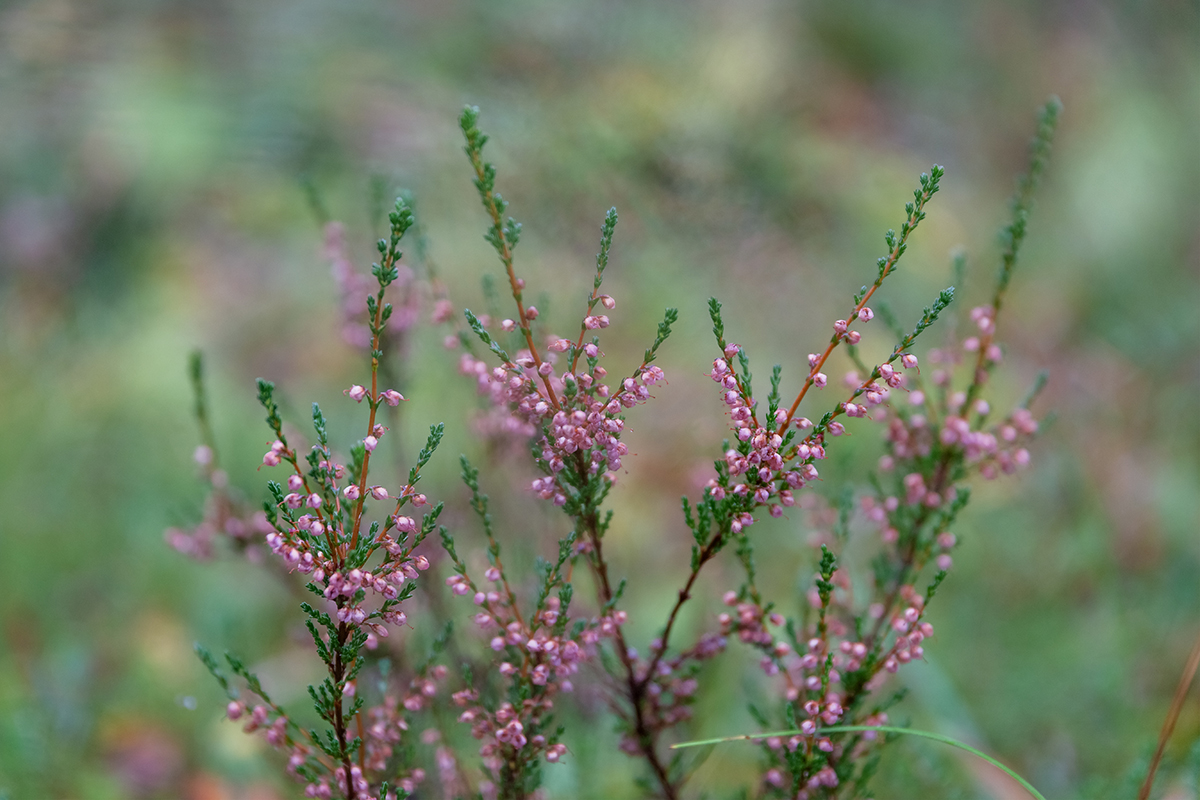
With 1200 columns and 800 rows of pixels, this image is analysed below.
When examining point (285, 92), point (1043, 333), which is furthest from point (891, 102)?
point (285, 92)

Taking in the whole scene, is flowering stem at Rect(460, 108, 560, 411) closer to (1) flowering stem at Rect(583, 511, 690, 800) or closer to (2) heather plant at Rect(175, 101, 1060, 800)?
(2) heather plant at Rect(175, 101, 1060, 800)

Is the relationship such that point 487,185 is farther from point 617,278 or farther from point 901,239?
point 617,278

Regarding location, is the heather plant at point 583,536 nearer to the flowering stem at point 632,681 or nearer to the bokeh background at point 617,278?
the flowering stem at point 632,681

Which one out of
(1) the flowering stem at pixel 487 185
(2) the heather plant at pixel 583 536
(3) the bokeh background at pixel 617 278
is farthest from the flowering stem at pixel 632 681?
(3) the bokeh background at pixel 617 278

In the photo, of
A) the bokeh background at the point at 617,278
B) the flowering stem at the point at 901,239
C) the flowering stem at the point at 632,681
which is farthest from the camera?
the bokeh background at the point at 617,278

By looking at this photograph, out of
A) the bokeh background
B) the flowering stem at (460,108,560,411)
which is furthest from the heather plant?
the bokeh background

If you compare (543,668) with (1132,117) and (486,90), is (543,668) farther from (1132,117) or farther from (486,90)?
(1132,117)

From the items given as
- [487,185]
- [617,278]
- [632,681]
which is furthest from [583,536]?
[617,278]

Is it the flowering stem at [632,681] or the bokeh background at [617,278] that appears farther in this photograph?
the bokeh background at [617,278]
